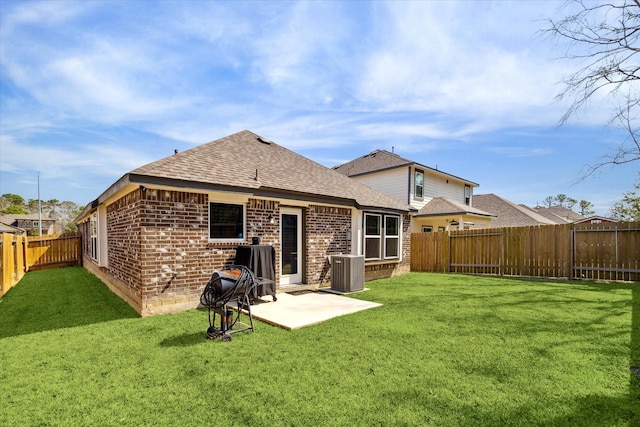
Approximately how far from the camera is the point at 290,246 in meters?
9.03

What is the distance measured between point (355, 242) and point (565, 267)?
25.5 ft

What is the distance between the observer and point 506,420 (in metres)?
2.65

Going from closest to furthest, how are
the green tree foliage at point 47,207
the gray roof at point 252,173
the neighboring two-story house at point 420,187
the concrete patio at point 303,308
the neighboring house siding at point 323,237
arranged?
the concrete patio at point 303,308
the gray roof at point 252,173
the neighboring house siding at point 323,237
the neighboring two-story house at point 420,187
the green tree foliage at point 47,207

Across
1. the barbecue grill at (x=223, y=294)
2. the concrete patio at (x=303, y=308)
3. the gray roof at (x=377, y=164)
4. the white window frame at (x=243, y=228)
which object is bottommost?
the concrete patio at (x=303, y=308)

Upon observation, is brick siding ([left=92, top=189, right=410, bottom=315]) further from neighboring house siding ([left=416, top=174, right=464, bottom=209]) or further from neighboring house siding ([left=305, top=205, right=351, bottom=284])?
neighboring house siding ([left=416, top=174, right=464, bottom=209])

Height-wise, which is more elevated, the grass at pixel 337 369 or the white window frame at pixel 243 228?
the white window frame at pixel 243 228

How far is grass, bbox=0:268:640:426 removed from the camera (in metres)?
2.79

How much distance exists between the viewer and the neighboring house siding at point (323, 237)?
9234 mm

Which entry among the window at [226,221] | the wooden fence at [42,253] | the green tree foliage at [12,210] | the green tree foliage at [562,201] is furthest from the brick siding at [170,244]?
the green tree foliage at [562,201]

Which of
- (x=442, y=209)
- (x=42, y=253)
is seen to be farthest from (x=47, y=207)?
(x=442, y=209)

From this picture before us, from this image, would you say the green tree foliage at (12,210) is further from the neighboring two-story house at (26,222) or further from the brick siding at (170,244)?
the brick siding at (170,244)

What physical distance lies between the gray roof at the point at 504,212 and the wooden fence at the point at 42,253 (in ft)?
99.8

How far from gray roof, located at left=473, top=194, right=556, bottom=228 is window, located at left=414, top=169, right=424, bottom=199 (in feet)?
34.4

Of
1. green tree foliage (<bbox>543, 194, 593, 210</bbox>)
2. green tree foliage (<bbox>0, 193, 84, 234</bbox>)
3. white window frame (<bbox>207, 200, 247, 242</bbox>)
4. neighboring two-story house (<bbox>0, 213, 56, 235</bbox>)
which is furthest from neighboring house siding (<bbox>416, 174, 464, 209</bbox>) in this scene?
green tree foliage (<bbox>0, 193, 84, 234</bbox>)
